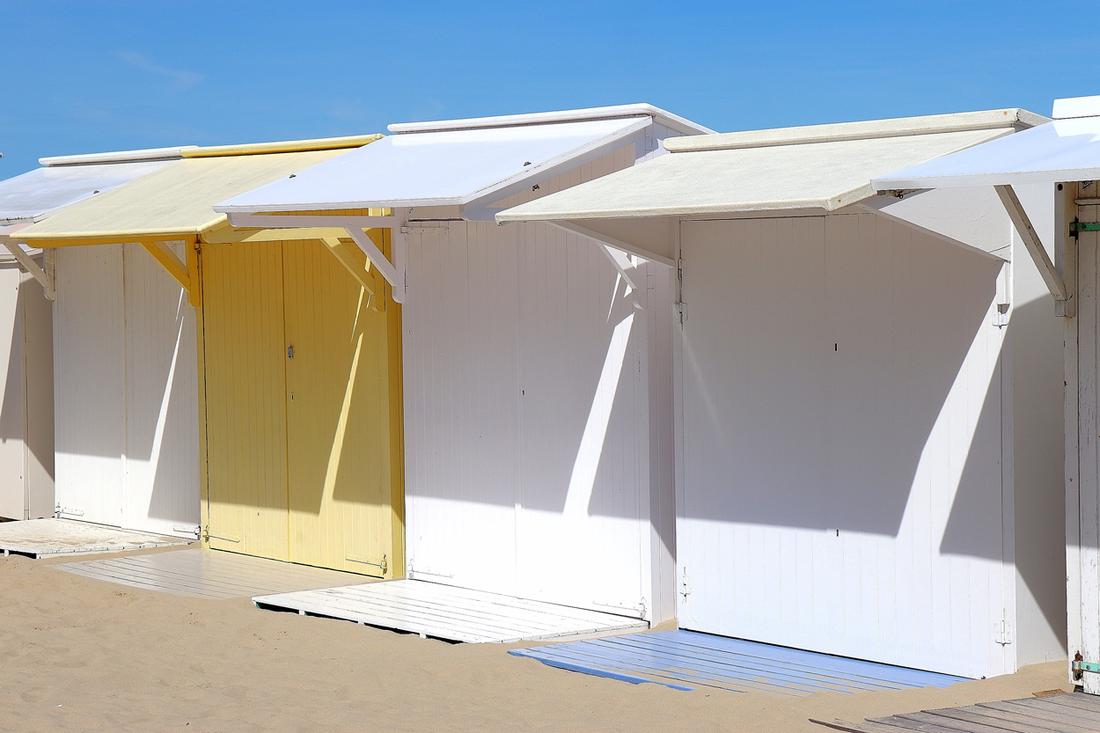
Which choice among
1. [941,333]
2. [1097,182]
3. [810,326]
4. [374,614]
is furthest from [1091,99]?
[374,614]

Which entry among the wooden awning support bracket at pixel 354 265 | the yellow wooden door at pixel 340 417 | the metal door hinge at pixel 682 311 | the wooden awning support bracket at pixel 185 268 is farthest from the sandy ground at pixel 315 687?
the wooden awning support bracket at pixel 185 268

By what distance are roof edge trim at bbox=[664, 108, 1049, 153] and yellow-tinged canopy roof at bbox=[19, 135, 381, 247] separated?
2.73 metres

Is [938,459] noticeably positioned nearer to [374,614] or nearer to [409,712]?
[409,712]

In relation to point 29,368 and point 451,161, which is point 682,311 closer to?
point 451,161

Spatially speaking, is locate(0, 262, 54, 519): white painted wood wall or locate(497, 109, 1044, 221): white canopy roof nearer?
locate(497, 109, 1044, 221): white canopy roof

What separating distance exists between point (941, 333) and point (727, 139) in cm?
160

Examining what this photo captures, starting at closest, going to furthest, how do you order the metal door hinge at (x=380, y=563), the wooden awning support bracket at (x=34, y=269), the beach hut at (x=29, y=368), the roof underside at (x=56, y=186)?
1. the metal door hinge at (x=380, y=563)
2. the roof underside at (x=56, y=186)
3. the wooden awning support bracket at (x=34, y=269)
4. the beach hut at (x=29, y=368)

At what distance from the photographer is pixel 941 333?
248 inches

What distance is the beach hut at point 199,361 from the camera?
9242mm

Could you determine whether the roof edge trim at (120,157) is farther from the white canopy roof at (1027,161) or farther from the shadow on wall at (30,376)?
the white canopy roof at (1027,161)

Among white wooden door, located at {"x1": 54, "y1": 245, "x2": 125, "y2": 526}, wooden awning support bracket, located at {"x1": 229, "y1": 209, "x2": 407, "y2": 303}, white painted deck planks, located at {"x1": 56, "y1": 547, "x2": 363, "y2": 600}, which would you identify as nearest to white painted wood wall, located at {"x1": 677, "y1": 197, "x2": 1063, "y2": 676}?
wooden awning support bracket, located at {"x1": 229, "y1": 209, "x2": 407, "y2": 303}

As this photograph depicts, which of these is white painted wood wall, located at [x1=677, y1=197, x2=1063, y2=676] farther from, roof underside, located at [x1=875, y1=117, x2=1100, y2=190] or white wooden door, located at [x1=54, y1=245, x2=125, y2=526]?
white wooden door, located at [x1=54, y1=245, x2=125, y2=526]

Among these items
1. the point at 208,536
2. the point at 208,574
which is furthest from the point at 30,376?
the point at 208,574

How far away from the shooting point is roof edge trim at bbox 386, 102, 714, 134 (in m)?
7.82
